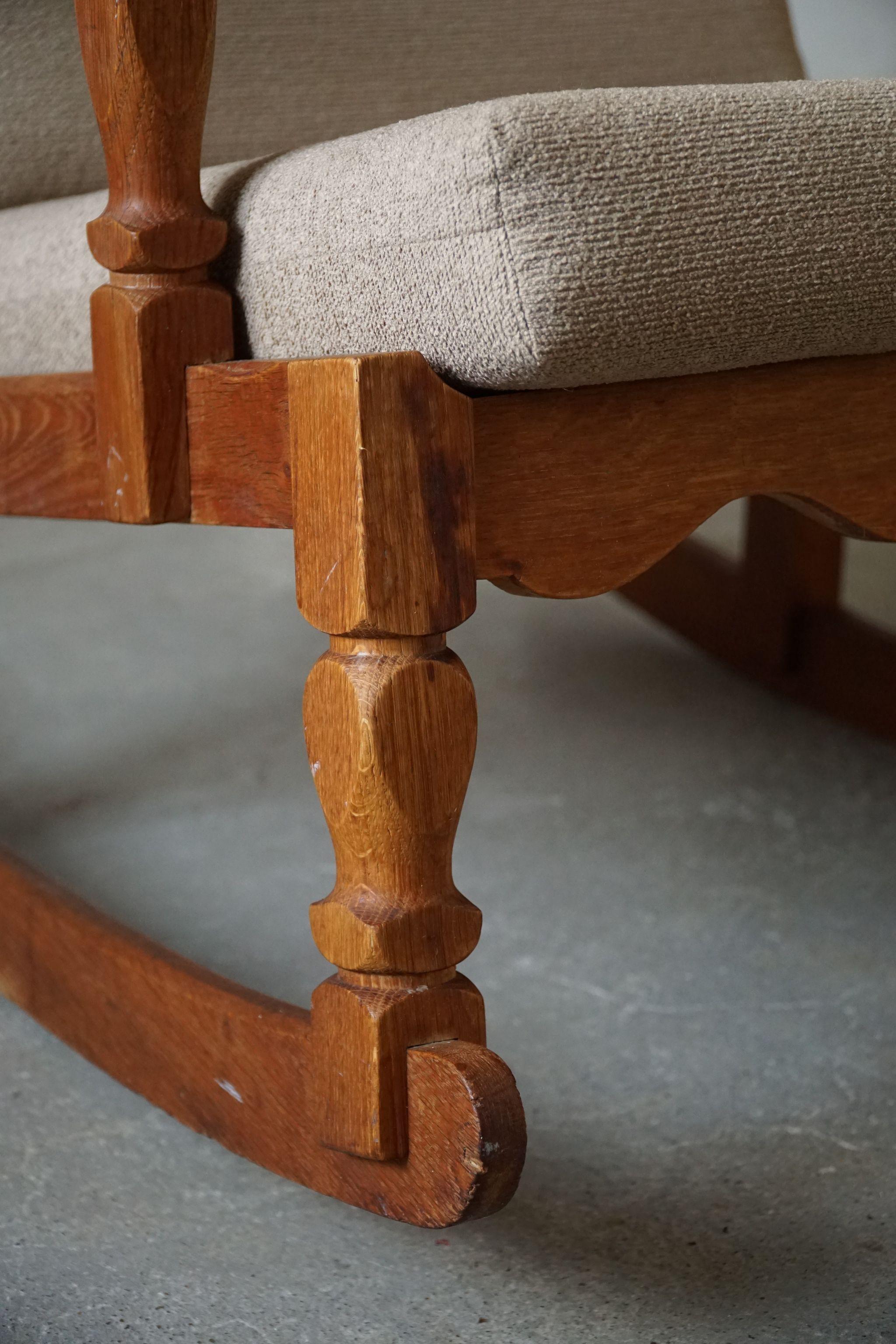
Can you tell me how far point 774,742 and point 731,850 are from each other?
0.85 ft

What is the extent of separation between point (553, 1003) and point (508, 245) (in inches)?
19.6

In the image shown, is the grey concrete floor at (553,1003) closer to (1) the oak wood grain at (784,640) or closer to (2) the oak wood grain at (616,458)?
(1) the oak wood grain at (784,640)

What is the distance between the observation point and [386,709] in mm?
474

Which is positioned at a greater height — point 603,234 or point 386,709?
point 603,234

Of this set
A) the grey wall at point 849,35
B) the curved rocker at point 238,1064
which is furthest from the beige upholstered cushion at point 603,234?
the grey wall at point 849,35

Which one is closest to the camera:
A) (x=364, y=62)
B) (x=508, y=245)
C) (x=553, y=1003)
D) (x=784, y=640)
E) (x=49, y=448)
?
(x=508, y=245)

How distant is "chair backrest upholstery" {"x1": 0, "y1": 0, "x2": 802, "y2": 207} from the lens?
78 centimetres

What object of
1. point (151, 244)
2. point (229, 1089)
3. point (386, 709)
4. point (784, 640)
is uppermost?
point (151, 244)

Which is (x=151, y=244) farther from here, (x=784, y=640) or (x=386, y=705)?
(x=784, y=640)

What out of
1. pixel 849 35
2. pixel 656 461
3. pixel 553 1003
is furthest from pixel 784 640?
pixel 849 35

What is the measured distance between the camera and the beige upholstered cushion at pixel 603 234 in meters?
0.44

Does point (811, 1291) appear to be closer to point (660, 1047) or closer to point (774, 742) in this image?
point (660, 1047)

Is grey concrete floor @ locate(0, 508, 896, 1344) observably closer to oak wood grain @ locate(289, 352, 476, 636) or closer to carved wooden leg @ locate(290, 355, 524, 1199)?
carved wooden leg @ locate(290, 355, 524, 1199)

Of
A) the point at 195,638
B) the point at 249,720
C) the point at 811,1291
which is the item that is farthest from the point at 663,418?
the point at 195,638
